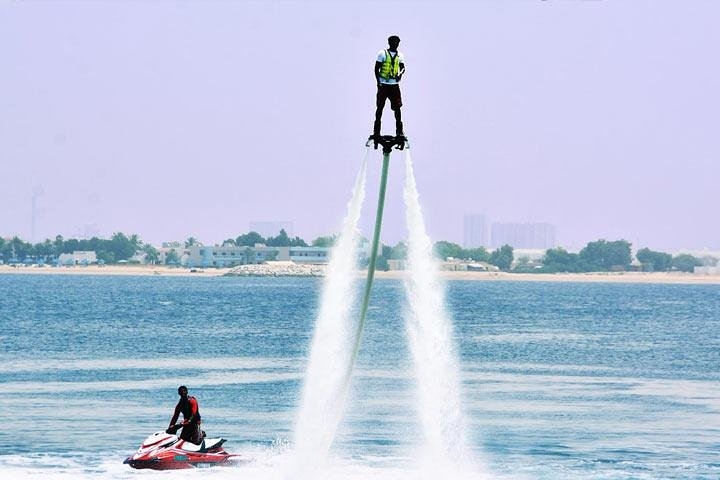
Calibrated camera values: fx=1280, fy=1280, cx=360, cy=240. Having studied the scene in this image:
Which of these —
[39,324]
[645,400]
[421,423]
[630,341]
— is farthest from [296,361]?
[39,324]

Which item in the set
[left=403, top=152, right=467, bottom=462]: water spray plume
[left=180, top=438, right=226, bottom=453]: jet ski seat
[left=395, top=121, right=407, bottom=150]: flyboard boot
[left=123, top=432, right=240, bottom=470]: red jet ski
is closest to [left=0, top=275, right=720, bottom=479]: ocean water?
[left=123, top=432, right=240, bottom=470]: red jet ski

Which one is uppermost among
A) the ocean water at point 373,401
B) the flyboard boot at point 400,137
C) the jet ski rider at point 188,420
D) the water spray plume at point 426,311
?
the flyboard boot at point 400,137

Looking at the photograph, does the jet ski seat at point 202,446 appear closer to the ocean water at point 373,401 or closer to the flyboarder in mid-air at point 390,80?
the ocean water at point 373,401

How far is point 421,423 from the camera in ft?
188

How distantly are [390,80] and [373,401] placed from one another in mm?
39152

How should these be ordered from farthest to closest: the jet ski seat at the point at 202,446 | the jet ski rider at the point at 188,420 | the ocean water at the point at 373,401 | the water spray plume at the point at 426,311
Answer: the ocean water at the point at 373,401, the jet ski seat at the point at 202,446, the jet ski rider at the point at 188,420, the water spray plume at the point at 426,311

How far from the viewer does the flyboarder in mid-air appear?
1167 inches

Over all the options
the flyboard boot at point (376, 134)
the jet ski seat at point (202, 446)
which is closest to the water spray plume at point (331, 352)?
the flyboard boot at point (376, 134)

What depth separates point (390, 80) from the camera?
2992 centimetres

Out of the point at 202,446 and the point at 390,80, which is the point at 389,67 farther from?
the point at 202,446

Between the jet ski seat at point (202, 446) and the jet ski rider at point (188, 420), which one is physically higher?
the jet ski rider at point (188, 420)

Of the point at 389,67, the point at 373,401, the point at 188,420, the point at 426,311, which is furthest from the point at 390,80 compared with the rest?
the point at 373,401

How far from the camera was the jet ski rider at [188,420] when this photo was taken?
141 ft

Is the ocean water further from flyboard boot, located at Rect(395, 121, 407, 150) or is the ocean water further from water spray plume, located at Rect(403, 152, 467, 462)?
flyboard boot, located at Rect(395, 121, 407, 150)
